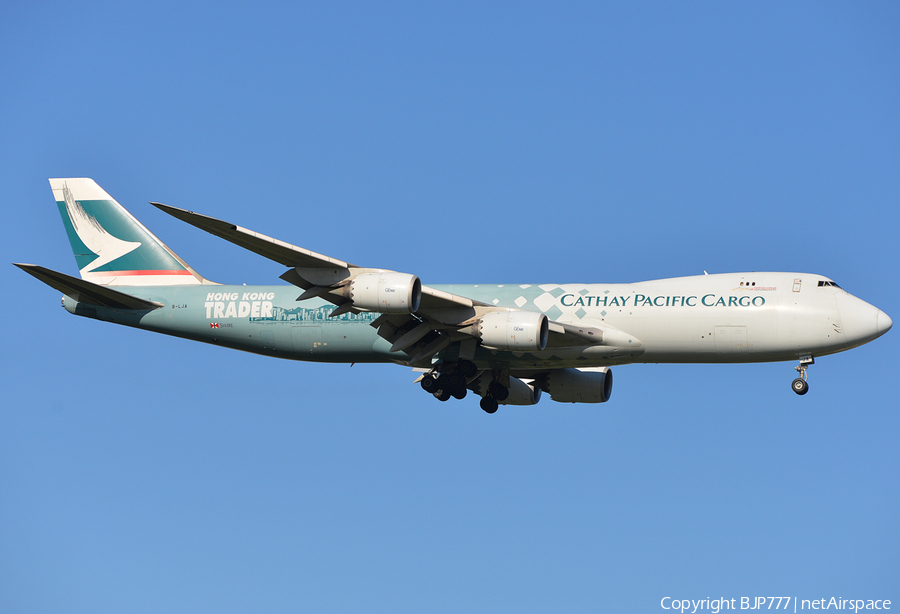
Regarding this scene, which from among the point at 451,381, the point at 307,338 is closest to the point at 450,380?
the point at 451,381

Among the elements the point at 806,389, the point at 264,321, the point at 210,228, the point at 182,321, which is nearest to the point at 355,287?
the point at 210,228

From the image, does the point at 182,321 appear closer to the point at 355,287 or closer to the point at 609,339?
the point at 355,287

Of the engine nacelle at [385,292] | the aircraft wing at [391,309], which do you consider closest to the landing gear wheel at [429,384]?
the aircraft wing at [391,309]

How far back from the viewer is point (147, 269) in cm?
3806

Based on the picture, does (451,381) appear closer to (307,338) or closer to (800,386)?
(307,338)

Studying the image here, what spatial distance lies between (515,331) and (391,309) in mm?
4246

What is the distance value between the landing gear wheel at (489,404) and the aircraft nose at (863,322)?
12780 mm

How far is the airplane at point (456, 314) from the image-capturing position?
30812mm

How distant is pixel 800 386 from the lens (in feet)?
104

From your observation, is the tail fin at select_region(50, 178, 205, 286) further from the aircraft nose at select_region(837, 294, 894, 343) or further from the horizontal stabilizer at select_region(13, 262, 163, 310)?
the aircraft nose at select_region(837, 294, 894, 343)

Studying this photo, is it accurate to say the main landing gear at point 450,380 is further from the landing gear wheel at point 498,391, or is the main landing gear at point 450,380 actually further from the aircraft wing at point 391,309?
the landing gear wheel at point 498,391

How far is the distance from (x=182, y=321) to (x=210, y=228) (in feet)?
33.8

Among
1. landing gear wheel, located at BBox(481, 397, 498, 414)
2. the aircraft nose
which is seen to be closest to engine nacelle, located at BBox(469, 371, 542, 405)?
landing gear wheel, located at BBox(481, 397, 498, 414)

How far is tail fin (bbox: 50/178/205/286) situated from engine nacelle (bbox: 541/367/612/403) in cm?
1432
